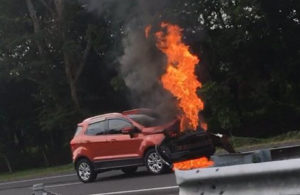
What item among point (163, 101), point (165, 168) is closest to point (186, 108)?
point (163, 101)

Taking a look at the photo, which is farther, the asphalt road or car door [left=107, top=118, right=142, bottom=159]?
car door [left=107, top=118, right=142, bottom=159]

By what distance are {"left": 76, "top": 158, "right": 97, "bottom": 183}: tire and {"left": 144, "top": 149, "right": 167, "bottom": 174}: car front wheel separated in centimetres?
220

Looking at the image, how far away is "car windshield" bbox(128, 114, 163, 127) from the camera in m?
15.2

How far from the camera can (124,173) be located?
18.3 metres

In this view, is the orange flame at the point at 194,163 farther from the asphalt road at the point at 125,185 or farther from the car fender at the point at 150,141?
the car fender at the point at 150,141

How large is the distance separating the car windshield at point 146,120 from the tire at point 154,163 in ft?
2.14

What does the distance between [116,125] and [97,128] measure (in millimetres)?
786

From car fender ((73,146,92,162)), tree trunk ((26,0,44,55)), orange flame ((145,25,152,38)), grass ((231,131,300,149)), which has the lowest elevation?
grass ((231,131,300,149))

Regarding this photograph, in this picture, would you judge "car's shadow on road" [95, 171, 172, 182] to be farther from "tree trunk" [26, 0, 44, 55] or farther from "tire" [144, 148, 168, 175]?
"tree trunk" [26, 0, 44, 55]

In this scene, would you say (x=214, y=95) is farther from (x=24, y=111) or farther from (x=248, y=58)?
(x=24, y=111)

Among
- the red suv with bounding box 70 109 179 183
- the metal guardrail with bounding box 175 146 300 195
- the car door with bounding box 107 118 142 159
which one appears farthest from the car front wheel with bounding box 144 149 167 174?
the metal guardrail with bounding box 175 146 300 195

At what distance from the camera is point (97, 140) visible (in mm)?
16625

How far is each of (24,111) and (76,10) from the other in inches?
443

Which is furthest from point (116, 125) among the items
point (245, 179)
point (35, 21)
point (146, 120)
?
point (35, 21)
